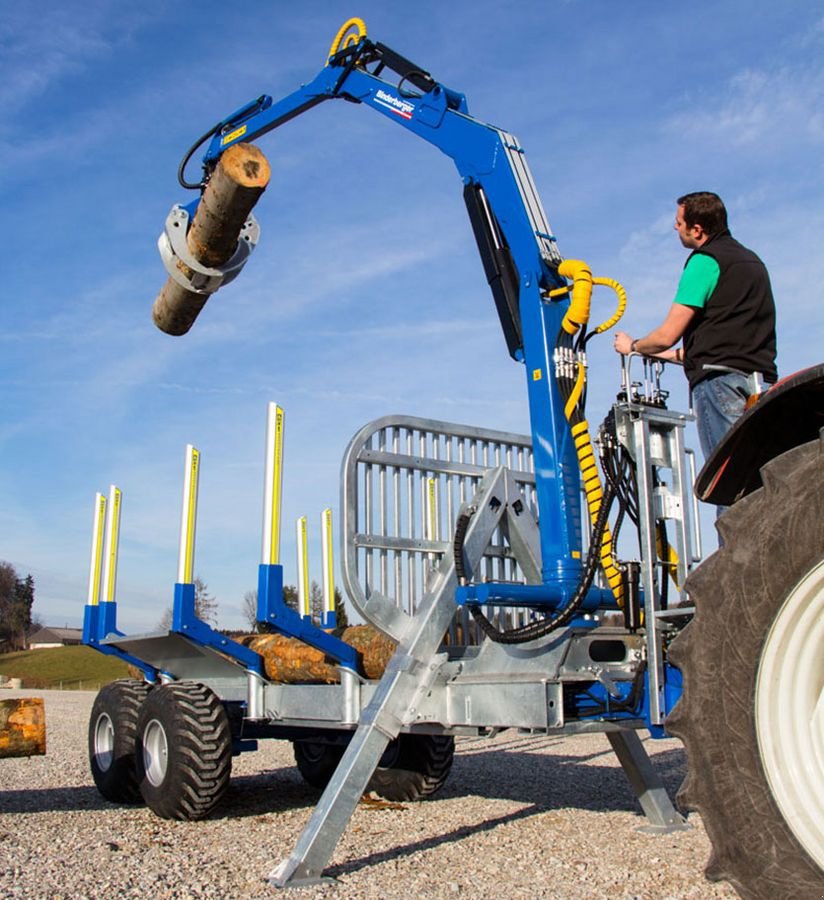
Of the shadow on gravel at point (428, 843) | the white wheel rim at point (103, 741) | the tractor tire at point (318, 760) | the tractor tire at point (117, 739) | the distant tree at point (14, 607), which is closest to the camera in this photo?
the shadow on gravel at point (428, 843)

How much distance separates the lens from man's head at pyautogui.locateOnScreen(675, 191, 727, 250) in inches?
167

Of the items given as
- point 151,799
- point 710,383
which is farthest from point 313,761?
point 710,383

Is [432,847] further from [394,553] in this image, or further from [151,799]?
[151,799]

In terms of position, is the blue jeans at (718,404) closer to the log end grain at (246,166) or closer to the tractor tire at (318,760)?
the log end grain at (246,166)

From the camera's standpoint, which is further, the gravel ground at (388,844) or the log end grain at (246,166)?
the log end grain at (246,166)

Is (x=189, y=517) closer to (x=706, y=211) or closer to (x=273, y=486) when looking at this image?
(x=273, y=486)

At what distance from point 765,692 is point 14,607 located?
355 feet

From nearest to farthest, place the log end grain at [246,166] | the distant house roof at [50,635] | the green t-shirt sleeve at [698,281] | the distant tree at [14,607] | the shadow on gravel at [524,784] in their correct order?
the green t-shirt sleeve at [698,281] → the log end grain at [246,166] → the shadow on gravel at [524,784] → the distant tree at [14,607] → the distant house roof at [50,635]

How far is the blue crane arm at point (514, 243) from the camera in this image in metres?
5.19

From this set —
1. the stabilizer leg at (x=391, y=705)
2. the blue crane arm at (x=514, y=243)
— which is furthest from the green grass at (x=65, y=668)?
the stabilizer leg at (x=391, y=705)

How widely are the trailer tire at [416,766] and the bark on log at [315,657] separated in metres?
1.21

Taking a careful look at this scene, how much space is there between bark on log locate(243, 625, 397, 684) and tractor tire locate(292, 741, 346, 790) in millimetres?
1453

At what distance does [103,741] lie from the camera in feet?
25.3

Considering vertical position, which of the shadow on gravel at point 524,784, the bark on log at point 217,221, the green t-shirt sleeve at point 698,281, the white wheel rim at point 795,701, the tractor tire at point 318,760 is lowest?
the shadow on gravel at point 524,784
